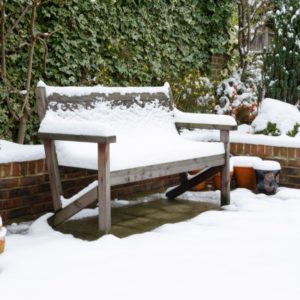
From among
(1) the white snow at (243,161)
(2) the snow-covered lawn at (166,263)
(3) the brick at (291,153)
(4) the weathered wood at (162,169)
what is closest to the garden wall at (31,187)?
(2) the snow-covered lawn at (166,263)

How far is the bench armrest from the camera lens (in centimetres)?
446

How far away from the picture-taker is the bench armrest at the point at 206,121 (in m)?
4.46

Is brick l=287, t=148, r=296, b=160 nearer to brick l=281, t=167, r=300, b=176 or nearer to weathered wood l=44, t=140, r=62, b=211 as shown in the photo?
brick l=281, t=167, r=300, b=176

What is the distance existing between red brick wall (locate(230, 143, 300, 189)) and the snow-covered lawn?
50.2 inches

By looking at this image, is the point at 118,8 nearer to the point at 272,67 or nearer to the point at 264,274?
the point at 272,67

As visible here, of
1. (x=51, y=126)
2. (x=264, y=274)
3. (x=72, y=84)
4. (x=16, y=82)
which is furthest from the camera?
(x=72, y=84)

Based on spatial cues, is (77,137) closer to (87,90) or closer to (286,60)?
(87,90)

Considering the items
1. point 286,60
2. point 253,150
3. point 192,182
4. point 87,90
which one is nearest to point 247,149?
point 253,150

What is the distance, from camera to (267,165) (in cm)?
503

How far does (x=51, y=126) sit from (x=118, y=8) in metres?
2.54

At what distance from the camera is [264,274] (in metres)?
2.85

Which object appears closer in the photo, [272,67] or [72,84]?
[72,84]

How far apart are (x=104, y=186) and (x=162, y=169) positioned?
59cm

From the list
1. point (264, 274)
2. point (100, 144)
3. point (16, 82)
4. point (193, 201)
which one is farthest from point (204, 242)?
point (16, 82)
